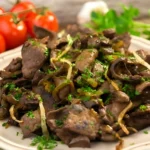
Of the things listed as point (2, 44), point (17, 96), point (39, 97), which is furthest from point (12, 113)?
point (2, 44)

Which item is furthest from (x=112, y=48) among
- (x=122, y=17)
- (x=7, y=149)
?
(x=122, y=17)

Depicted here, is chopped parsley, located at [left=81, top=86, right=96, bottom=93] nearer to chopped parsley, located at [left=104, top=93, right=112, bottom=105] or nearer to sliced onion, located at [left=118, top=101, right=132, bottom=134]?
chopped parsley, located at [left=104, top=93, right=112, bottom=105]

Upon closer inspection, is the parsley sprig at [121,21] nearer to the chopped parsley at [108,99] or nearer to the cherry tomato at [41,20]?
the cherry tomato at [41,20]

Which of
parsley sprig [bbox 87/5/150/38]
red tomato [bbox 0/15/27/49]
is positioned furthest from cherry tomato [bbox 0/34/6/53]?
parsley sprig [bbox 87/5/150/38]

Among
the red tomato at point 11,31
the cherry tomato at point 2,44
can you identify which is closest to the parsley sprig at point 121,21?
the red tomato at point 11,31

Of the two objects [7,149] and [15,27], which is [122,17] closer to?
[15,27]

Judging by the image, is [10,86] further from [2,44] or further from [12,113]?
[2,44]
